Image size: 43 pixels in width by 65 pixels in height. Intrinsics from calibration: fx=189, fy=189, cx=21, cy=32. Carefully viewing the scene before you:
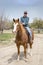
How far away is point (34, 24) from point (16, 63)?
6012cm

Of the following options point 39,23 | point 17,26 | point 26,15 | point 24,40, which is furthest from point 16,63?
point 39,23

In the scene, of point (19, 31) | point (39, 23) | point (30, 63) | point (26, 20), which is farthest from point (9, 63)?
point (39, 23)

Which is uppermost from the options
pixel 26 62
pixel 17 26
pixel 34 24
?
pixel 17 26

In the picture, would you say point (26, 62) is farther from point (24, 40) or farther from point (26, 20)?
point (26, 20)

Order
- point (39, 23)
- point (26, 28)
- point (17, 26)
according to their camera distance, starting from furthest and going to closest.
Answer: point (39, 23) → point (26, 28) → point (17, 26)

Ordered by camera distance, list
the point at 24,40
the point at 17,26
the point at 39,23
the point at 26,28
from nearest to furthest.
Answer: the point at 17,26 < the point at 24,40 < the point at 26,28 < the point at 39,23

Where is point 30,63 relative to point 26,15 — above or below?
below

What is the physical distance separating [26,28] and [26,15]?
0.64 metres

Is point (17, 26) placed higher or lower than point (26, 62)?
higher

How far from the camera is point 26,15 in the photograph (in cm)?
923

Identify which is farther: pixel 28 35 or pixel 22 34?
pixel 28 35

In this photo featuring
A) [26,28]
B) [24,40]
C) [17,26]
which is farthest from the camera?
[26,28]

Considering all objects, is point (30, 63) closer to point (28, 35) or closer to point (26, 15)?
point (28, 35)

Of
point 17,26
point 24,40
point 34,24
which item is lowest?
point 34,24
